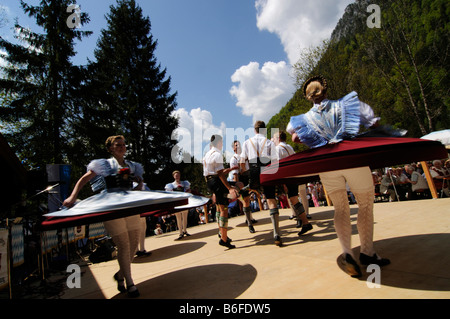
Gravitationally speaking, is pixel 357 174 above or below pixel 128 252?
above

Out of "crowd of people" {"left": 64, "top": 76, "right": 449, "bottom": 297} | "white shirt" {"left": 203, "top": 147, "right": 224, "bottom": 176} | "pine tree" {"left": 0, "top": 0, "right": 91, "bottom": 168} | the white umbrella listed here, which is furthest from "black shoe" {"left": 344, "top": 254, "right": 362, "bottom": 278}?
"pine tree" {"left": 0, "top": 0, "right": 91, "bottom": 168}

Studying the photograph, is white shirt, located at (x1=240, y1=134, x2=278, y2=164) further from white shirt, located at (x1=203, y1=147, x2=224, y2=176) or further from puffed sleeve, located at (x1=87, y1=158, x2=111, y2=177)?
puffed sleeve, located at (x1=87, y1=158, x2=111, y2=177)

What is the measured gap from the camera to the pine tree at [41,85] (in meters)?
12.8

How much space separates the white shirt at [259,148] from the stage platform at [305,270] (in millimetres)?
1526

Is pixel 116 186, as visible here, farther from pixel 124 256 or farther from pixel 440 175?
pixel 440 175

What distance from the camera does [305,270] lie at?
2381mm

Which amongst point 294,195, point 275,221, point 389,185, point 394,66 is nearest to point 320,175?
point 275,221

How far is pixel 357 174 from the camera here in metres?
2.17

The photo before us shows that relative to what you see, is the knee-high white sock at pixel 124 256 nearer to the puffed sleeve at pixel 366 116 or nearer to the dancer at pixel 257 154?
the dancer at pixel 257 154

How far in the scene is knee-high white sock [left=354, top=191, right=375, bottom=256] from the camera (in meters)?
2.20

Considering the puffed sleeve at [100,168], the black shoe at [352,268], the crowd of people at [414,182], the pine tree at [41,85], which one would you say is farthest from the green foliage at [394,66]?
the pine tree at [41,85]
